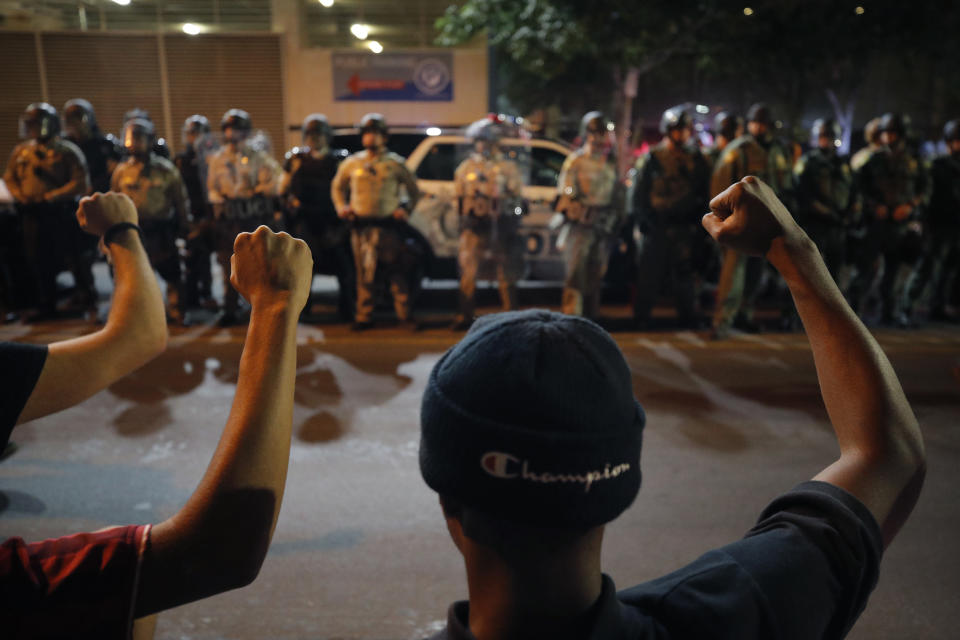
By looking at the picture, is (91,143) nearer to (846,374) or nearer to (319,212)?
(319,212)

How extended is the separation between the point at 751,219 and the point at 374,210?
685cm

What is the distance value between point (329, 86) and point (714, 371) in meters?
13.1

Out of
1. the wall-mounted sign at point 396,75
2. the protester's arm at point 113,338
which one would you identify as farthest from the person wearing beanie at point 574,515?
the wall-mounted sign at point 396,75

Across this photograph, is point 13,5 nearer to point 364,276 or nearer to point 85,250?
point 85,250

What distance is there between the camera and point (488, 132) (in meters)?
7.93

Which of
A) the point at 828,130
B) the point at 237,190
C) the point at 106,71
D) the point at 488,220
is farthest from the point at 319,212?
the point at 106,71

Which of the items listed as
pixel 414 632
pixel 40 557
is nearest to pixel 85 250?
pixel 414 632

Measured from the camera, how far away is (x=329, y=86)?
17250mm

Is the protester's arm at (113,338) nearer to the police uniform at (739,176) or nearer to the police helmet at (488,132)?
the police helmet at (488,132)

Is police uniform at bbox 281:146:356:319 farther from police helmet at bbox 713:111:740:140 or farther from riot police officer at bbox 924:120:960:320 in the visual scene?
riot police officer at bbox 924:120:960:320

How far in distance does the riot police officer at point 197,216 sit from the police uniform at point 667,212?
15.6 ft

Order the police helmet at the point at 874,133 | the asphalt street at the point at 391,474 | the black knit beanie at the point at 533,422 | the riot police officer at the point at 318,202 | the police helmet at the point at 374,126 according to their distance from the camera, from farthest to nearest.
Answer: the riot police officer at the point at 318,202 → the police helmet at the point at 874,133 → the police helmet at the point at 374,126 → the asphalt street at the point at 391,474 → the black knit beanie at the point at 533,422

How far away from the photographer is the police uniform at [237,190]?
8211 millimetres

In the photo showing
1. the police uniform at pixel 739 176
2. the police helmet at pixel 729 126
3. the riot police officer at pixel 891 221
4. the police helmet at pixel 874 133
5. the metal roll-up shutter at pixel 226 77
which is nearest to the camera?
the police uniform at pixel 739 176
